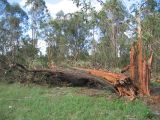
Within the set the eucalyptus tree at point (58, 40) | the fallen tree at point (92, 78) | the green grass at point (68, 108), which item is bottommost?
the green grass at point (68, 108)

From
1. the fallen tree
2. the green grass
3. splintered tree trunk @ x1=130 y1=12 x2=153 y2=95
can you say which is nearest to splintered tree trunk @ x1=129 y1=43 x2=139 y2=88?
splintered tree trunk @ x1=130 y1=12 x2=153 y2=95

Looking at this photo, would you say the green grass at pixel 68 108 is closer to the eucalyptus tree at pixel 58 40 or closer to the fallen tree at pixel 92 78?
the fallen tree at pixel 92 78

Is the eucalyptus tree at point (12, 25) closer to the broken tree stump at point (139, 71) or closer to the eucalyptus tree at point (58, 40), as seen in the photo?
the eucalyptus tree at point (58, 40)

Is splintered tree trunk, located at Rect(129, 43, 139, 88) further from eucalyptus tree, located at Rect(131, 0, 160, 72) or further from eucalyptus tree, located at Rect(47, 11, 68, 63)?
eucalyptus tree, located at Rect(47, 11, 68, 63)

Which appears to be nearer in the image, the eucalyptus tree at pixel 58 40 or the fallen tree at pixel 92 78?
the fallen tree at pixel 92 78

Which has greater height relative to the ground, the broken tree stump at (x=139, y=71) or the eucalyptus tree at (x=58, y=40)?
the eucalyptus tree at (x=58, y=40)

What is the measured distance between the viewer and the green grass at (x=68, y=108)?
10008mm

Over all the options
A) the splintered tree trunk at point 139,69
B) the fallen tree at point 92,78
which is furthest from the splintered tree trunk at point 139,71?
the fallen tree at point 92,78

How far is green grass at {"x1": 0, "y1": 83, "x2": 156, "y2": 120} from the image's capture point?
1001 centimetres

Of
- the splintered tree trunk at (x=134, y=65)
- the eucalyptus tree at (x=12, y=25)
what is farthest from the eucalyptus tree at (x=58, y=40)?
the splintered tree trunk at (x=134, y=65)

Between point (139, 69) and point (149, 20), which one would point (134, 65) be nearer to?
point (139, 69)

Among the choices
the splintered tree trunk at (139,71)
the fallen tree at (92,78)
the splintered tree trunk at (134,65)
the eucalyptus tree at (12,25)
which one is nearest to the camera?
the fallen tree at (92,78)

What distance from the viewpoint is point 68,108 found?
10.8 meters

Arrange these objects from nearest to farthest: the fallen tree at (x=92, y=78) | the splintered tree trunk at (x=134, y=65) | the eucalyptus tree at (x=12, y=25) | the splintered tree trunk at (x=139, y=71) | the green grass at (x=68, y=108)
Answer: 1. the green grass at (x=68, y=108)
2. the fallen tree at (x=92, y=78)
3. the splintered tree trunk at (x=139, y=71)
4. the splintered tree trunk at (x=134, y=65)
5. the eucalyptus tree at (x=12, y=25)
